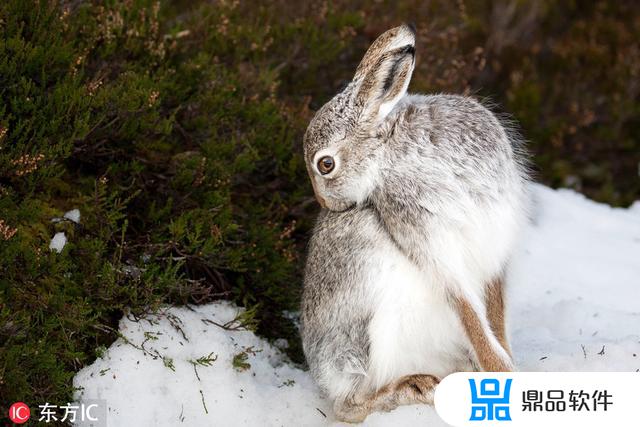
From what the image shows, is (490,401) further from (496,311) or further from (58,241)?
(58,241)

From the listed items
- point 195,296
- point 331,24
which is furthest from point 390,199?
point 331,24

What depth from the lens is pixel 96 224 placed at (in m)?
4.38

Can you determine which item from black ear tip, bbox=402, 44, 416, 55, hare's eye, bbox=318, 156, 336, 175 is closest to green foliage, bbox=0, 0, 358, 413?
hare's eye, bbox=318, 156, 336, 175

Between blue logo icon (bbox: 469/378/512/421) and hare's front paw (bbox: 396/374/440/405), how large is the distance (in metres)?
0.19

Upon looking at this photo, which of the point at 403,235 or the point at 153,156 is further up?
the point at 403,235

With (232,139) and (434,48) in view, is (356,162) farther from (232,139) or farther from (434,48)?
(434,48)

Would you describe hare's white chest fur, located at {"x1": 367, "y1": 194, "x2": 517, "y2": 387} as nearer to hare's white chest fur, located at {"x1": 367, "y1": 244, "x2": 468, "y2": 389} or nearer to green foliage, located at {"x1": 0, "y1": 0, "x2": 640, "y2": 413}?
hare's white chest fur, located at {"x1": 367, "y1": 244, "x2": 468, "y2": 389}

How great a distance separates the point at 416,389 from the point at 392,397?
0.12 m

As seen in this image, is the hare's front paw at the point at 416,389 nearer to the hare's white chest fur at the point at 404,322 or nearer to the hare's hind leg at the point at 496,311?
the hare's white chest fur at the point at 404,322

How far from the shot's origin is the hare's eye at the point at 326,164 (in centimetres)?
403

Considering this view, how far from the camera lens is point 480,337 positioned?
12.3 ft

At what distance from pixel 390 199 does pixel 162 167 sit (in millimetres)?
1589

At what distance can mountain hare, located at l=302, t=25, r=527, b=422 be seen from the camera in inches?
149

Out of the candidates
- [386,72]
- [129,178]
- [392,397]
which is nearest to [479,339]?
[392,397]
